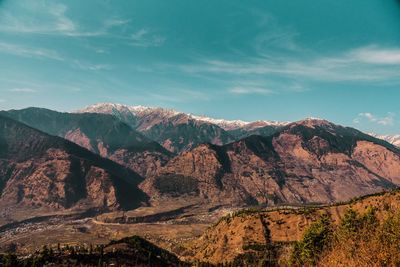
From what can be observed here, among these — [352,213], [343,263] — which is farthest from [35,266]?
[343,263]

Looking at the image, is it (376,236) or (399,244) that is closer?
(376,236)

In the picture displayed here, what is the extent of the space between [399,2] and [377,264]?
18725 mm

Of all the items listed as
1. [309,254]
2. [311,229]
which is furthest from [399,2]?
[311,229]

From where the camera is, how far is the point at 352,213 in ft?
491

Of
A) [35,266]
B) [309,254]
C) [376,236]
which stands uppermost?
[376,236]

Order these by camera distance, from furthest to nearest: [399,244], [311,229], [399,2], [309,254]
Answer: [311,229], [309,254], [399,244], [399,2]

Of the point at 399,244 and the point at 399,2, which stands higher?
the point at 399,2

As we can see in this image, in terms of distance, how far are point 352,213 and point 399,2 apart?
134613 millimetres

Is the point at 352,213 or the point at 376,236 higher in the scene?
the point at 376,236

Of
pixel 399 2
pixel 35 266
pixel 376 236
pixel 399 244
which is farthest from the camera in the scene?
pixel 35 266

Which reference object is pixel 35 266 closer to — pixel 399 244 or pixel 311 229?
pixel 311 229

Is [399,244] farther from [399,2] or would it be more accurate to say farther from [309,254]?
[309,254]

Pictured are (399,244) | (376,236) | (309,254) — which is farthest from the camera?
(309,254)

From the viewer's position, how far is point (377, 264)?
29.6 m
